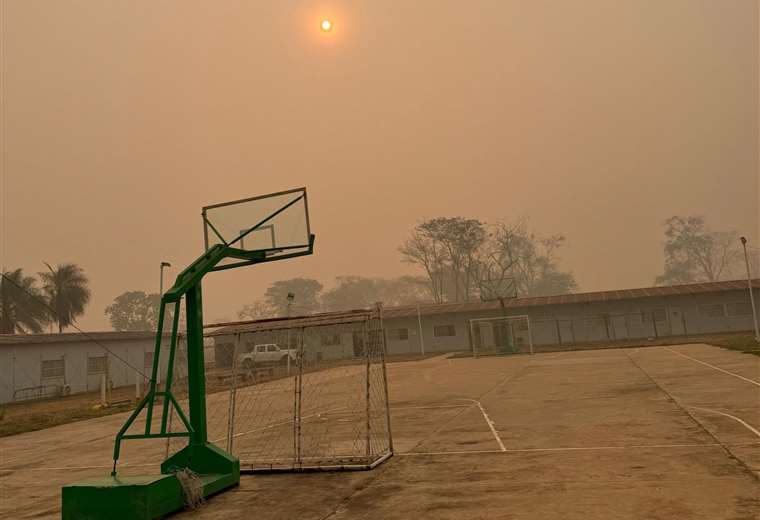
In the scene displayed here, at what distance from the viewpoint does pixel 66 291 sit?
4941 centimetres

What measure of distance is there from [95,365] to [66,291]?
50.7 ft

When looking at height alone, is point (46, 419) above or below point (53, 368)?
below

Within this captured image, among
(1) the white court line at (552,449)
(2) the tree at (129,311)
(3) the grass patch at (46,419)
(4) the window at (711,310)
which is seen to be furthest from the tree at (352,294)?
(1) the white court line at (552,449)

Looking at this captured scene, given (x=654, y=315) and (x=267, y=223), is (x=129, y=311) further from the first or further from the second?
(x=267, y=223)

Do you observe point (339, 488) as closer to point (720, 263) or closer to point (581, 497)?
point (581, 497)

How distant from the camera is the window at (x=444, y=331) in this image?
5134 centimetres

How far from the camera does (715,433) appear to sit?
885 cm

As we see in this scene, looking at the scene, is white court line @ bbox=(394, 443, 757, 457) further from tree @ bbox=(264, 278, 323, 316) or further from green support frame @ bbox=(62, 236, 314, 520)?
tree @ bbox=(264, 278, 323, 316)

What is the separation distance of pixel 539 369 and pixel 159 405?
53.2 feet

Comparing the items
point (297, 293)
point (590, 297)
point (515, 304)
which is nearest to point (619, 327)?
point (590, 297)

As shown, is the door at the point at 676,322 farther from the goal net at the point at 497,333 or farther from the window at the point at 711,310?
the goal net at the point at 497,333

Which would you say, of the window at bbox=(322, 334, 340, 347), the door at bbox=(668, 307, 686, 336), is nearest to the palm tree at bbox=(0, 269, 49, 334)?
the window at bbox=(322, 334, 340, 347)

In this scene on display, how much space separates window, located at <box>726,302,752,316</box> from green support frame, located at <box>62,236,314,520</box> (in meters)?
45.6

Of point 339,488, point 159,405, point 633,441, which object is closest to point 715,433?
point 633,441
